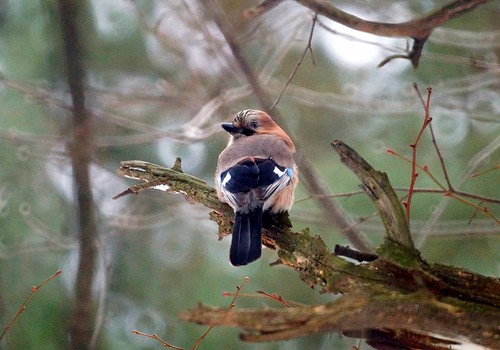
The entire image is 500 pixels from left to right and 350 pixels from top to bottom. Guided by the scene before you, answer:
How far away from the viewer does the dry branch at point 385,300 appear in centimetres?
148

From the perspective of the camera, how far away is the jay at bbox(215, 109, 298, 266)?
2.42 metres

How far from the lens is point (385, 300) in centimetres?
160

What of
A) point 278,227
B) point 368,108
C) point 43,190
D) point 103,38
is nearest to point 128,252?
point 43,190

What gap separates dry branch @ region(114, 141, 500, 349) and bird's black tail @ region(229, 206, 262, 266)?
16 centimetres

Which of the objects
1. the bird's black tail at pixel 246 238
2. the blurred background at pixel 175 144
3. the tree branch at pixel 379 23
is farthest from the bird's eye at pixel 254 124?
the tree branch at pixel 379 23

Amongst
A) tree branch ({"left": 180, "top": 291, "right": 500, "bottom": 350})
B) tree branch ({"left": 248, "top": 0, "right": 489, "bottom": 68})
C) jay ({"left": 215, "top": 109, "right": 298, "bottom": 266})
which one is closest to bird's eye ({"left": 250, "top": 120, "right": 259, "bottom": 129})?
jay ({"left": 215, "top": 109, "right": 298, "bottom": 266})

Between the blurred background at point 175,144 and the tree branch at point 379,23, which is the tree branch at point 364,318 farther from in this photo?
the blurred background at point 175,144

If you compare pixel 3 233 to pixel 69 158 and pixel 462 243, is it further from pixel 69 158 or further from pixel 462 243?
pixel 462 243

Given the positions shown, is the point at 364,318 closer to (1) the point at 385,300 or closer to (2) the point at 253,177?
(1) the point at 385,300

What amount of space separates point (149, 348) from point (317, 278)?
2410mm

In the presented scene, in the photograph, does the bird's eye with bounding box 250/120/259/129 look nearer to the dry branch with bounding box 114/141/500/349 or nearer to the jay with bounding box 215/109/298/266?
the jay with bounding box 215/109/298/266

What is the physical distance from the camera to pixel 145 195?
4.64m

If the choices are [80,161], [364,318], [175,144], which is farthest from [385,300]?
[175,144]

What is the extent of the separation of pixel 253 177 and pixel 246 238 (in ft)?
1.43
